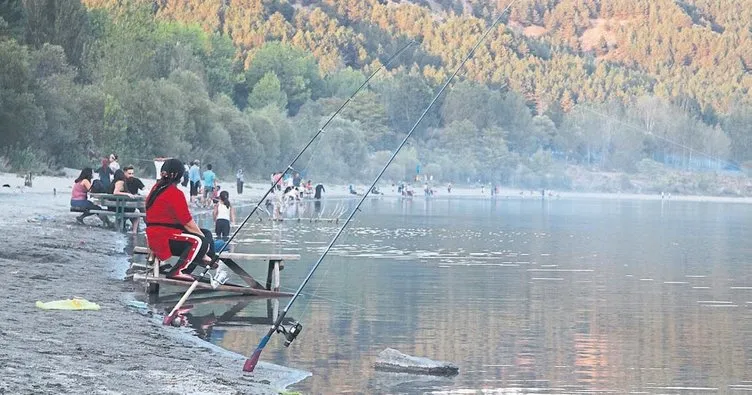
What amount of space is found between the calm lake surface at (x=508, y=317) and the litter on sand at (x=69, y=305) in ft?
4.44

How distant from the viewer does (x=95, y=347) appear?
13.3 meters

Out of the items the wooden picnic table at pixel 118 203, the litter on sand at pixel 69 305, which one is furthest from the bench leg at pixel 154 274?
the wooden picnic table at pixel 118 203

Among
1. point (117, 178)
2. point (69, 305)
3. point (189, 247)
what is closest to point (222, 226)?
point (117, 178)

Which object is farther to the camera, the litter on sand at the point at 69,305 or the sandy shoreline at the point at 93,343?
the litter on sand at the point at 69,305

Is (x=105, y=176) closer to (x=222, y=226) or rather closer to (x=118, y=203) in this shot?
(x=118, y=203)

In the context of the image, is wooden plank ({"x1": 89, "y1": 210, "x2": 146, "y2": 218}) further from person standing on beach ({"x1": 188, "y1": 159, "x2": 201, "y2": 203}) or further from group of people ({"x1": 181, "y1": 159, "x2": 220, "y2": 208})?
person standing on beach ({"x1": 188, "y1": 159, "x2": 201, "y2": 203})

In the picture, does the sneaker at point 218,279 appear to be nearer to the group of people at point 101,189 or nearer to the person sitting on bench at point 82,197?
the group of people at point 101,189

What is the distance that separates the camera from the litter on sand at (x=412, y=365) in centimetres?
1425

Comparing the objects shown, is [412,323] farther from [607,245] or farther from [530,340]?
[607,245]

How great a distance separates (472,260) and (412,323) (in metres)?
13.7

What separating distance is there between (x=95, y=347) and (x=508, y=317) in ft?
25.9

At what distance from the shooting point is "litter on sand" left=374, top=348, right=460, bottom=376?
561 inches

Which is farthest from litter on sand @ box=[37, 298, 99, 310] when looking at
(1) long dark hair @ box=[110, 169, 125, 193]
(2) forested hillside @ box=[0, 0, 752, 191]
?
(2) forested hillside @ box=[0, 0, 752, 191]

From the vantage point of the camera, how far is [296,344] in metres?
16.2
